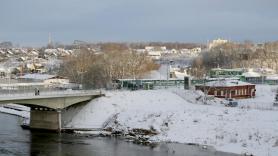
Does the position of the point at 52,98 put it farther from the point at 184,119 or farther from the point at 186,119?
the point at 186,119

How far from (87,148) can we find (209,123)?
45.3 feet

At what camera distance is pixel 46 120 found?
56.8 meters

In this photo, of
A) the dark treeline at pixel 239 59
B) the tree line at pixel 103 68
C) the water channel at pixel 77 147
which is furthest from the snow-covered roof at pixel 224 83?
the dark treeline at pixel 239 59

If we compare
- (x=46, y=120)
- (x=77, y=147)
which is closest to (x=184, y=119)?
(x=77, y=147)

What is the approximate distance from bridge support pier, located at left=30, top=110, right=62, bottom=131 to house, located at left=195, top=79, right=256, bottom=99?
77.7 feet

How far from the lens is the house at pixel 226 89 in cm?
7150

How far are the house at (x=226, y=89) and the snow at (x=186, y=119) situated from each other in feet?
17.9

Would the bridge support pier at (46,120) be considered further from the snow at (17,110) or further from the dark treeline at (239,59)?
the dark treeline at (239,59)

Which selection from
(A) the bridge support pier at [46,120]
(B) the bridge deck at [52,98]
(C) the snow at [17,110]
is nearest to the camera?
(B) the bridge deck at [52,98]

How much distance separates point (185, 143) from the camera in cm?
4838

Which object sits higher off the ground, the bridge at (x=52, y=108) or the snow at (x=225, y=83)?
the snow at (x=225, y=83)

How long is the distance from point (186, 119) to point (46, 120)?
1578 centimetres

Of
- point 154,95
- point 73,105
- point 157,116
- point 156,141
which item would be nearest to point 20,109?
point 73,105

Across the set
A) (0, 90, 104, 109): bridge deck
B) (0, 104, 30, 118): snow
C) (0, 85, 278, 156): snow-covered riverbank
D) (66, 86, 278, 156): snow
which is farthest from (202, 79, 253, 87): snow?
(0, 104, 30, 118): snow
